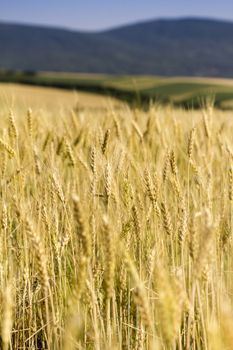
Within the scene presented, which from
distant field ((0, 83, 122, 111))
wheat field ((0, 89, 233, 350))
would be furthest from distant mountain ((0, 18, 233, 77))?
wheat field ((0, 89, 233, 350))

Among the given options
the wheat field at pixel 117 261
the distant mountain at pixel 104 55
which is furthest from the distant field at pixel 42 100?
the distant mountain at pixel 104 55

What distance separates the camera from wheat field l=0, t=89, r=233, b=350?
0.86 m

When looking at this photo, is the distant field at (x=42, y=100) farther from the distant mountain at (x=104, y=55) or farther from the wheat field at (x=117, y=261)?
the distant mountain at (x=104, y=55)

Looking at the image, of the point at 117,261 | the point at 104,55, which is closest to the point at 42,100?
the point at 117,261

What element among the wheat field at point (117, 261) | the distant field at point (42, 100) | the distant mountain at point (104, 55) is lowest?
the wheat field at point (117, 261)

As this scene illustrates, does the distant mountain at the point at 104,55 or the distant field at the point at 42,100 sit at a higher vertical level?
the distant mountain at the point at 104,55

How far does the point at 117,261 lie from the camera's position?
137 centimetres

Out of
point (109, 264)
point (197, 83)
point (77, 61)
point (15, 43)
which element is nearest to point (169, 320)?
point (109, 264)

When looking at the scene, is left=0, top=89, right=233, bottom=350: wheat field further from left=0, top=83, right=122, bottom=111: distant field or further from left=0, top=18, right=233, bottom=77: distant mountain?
left=0, top=18, right=233, bottom=77: distant mountain

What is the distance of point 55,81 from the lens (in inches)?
1937

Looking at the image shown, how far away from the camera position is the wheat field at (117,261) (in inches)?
34.0

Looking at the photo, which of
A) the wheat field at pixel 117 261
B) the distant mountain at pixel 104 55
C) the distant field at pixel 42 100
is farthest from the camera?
the distant mountain at pixel 104 55

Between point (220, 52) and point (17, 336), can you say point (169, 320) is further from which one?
point (220, 52)

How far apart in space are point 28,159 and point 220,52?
6955 inches
